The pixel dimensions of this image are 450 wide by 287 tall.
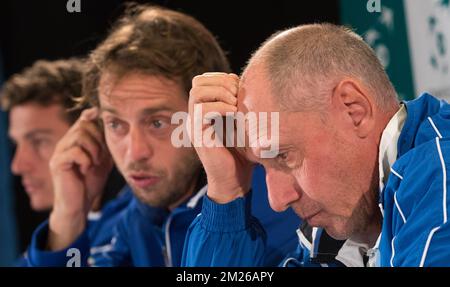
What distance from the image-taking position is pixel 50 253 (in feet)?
4.07

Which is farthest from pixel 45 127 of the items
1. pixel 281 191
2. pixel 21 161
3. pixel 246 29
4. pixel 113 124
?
pixel 281 191

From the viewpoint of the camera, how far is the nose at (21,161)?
1485 mm

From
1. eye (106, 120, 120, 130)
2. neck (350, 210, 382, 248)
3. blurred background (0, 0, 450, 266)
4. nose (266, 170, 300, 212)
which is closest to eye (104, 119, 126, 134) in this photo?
eye (106, 120, 120, 130)

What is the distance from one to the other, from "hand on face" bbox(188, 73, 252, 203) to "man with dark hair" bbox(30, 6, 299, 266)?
0.16 feet

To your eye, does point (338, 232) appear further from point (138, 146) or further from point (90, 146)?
point (90, 146)

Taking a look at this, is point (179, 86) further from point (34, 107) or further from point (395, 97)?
point (34, 107)

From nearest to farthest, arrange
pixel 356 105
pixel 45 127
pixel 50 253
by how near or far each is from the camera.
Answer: pixel 356 105
pixel 50 253
pixel 45 127

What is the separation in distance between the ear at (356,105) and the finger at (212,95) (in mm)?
145

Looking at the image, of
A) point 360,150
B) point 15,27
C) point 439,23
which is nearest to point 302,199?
point 360,150

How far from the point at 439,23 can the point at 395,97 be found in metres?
0.42

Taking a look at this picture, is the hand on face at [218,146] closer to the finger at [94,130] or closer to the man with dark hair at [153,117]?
the man with dark hair at [153,117]

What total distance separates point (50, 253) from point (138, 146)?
27 cm

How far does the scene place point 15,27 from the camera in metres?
1.36

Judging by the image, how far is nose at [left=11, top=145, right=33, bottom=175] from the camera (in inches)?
58.5
